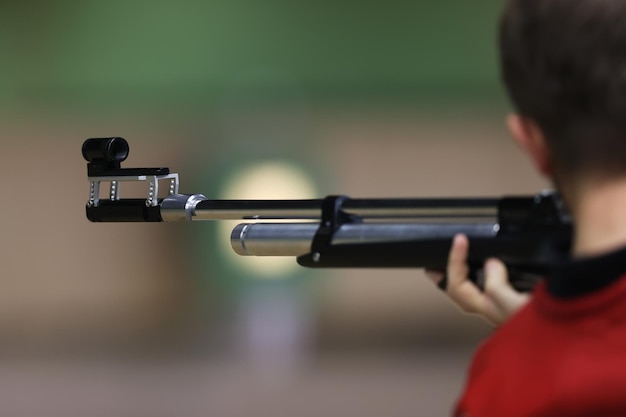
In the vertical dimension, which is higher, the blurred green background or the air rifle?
the blurred green background

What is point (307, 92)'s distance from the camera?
2.04 m

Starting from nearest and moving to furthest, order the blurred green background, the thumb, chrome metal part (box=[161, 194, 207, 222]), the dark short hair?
the dark short hair, the thumb, chrome metal part (box=[161, 194, 207, 222]), the blurred green background

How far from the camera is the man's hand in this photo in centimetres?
64

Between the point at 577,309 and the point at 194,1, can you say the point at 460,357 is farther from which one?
the point at 577,309

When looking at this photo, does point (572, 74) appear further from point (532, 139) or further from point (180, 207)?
point (180, 207)

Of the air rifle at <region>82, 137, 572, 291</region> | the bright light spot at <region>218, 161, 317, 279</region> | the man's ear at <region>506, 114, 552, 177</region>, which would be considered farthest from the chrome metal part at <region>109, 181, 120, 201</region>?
the bright light spot at <region>218, 161, 317, 279</region>

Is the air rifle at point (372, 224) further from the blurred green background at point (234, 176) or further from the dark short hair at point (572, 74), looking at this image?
the blurred green background at point (234, 176)

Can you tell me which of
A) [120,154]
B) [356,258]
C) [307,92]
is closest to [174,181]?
[120,154]

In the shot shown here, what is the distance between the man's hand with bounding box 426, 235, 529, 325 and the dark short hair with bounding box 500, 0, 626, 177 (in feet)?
0.55

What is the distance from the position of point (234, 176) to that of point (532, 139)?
5.14 ft

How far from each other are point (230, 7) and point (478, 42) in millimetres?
571

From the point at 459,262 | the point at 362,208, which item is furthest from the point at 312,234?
the point at 459,262

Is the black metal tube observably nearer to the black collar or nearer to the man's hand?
the man's hand

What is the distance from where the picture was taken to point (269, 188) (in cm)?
202
